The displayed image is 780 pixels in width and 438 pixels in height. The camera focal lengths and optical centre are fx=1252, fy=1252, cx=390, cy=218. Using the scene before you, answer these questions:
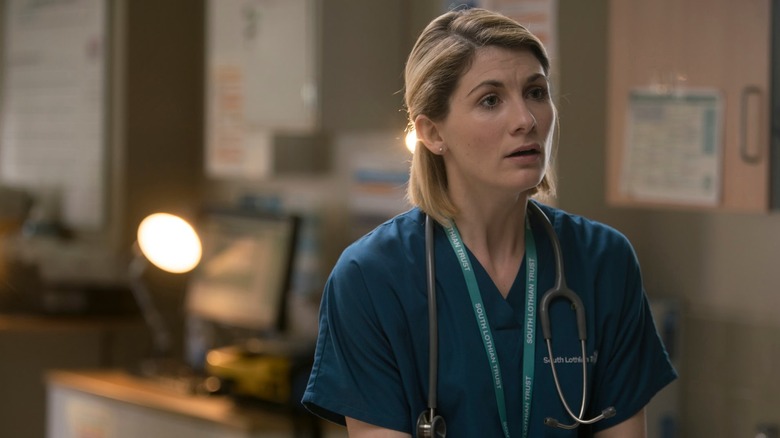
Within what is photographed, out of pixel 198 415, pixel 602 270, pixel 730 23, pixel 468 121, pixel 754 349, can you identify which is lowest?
pixel 198 415

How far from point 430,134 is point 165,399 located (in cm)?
206

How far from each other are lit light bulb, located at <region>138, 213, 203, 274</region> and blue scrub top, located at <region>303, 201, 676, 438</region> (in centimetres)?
217

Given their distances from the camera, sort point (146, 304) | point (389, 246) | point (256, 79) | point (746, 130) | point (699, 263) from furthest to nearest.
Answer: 1. point (146, 304)
2. point (256, 79)
3. point (699, 263)
4. point (746, 130)
5. point (389, 246)

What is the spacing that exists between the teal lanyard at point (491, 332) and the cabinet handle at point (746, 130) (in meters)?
0.90

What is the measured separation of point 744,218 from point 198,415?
5.06 feet

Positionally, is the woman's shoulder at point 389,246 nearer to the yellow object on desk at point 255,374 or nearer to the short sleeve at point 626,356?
the short sleeve at point 626,356

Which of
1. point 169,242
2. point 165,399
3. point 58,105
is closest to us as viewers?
point 165,399

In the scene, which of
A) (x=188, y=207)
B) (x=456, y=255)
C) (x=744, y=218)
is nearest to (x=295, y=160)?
(x=188, y=207)

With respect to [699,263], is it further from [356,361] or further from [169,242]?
[169,242]

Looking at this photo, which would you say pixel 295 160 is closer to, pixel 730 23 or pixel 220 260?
pixel 220 260

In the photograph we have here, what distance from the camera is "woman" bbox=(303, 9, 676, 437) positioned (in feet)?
5.50

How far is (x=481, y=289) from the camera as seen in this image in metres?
1.75

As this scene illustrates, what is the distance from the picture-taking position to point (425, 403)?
170 cm

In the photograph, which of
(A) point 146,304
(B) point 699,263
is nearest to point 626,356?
(B) point 699,263
